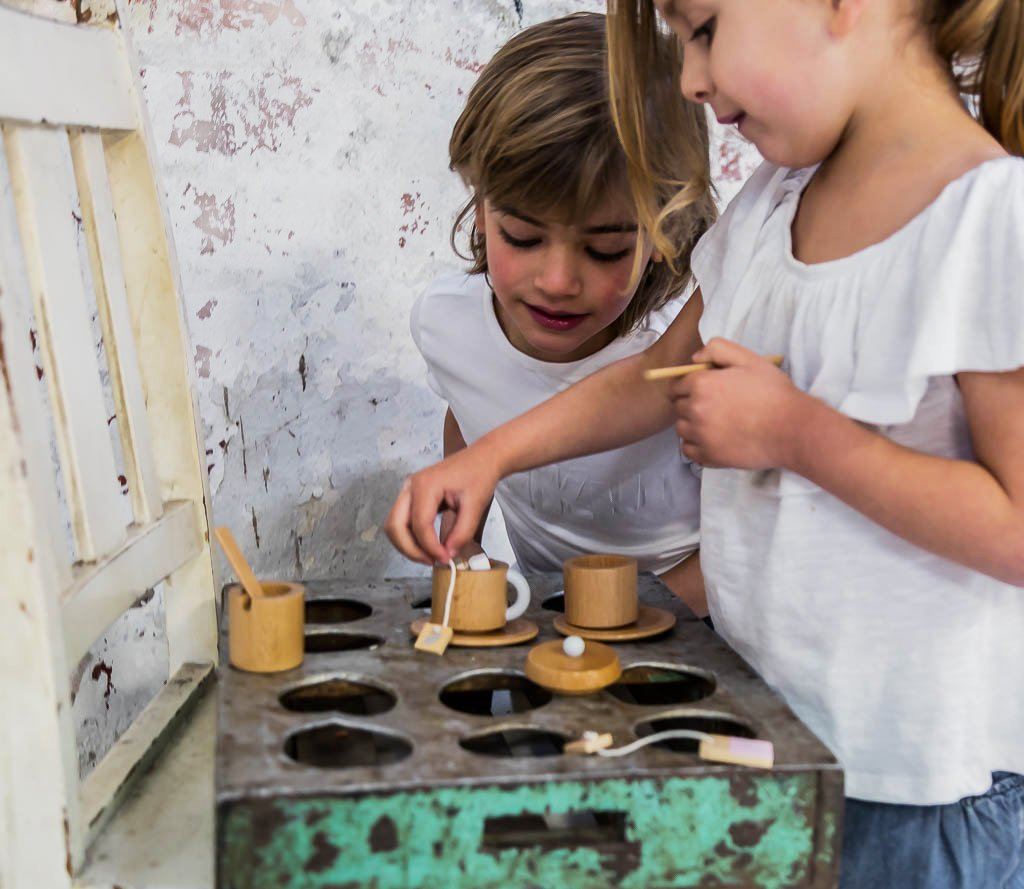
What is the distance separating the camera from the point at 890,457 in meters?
0.74

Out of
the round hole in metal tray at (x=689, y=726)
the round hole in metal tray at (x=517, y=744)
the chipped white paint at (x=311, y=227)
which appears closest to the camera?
the round hole in metal tray at (x=689, y=726)

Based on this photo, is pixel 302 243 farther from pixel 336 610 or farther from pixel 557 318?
pixel 336 610

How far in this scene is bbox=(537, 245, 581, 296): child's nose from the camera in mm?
1186

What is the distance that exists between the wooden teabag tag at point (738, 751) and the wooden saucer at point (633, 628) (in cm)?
20

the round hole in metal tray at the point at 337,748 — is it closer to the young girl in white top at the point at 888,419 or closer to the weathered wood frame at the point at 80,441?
the weathered wood frame at the point at 80,441

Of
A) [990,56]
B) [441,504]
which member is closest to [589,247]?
[441,504]

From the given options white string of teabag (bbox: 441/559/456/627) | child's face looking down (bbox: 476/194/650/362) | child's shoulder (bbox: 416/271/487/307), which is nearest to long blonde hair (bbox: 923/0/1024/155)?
child's face looking down (bbox: 476/194/650/362)

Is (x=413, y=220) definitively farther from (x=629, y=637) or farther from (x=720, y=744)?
(x=720, y=744)

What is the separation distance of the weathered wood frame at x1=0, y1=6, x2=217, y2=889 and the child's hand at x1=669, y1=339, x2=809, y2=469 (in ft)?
1.42

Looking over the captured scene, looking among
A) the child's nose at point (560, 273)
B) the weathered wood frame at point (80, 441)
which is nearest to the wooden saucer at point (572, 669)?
the weathered wood frame at point (80, 441)

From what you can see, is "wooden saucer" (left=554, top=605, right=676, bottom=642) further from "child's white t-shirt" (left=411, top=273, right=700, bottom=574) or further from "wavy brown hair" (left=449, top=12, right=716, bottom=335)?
"child's white t-shirt" (left=411, top=273, right=700, bottom=574)

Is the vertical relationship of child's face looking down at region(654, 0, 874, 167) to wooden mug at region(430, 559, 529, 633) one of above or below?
above

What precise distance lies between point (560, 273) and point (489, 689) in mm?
528

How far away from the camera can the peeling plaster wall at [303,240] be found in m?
1.48
